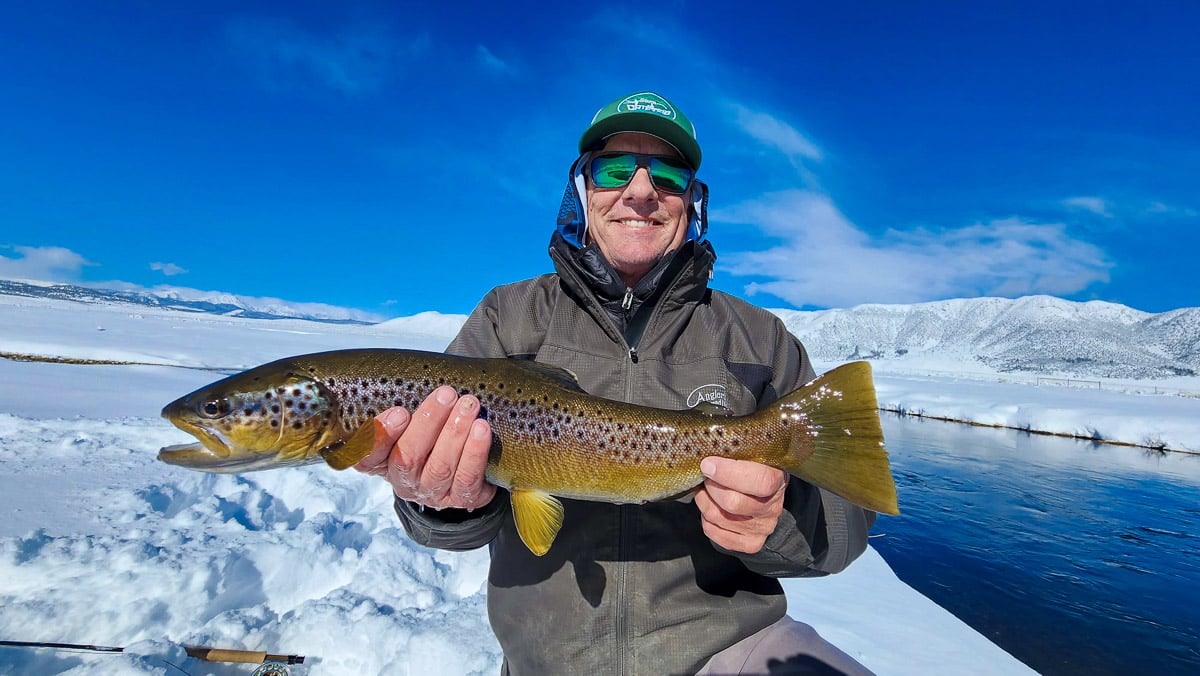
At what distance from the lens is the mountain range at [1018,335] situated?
95.0 meters

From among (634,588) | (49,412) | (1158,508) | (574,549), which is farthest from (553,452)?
(1158,508)

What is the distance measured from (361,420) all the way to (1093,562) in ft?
41.2

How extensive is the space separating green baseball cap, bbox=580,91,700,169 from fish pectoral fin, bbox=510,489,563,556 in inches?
83.9

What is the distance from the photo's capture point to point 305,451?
2434 millimetres

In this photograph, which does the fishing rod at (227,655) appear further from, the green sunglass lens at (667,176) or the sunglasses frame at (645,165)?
the green sunglass lens at (667,176)

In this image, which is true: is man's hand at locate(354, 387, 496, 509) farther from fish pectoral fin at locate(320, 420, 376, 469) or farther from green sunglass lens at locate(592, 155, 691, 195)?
green sunglass lens at locate(592, 155, 691, 195)

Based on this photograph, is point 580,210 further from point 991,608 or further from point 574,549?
point 991,608

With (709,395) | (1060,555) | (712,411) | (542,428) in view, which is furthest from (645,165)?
(1060,555)

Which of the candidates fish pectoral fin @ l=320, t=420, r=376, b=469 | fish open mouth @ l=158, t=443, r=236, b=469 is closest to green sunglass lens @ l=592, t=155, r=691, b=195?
fish pectoral fin @ l=320, t=420, r=376, b=469

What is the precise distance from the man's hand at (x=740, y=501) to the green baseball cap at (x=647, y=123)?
191 cm

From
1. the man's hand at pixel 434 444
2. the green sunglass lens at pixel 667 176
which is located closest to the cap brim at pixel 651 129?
the green sunglass lens at pixel 667 176

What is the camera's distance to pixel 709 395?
293cm

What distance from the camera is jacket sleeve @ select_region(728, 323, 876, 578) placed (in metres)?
2.49

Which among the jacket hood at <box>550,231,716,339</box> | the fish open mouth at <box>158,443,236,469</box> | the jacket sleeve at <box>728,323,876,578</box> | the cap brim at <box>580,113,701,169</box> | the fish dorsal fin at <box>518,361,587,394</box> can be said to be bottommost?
the jacket sleeve at <box>728,323,876,578</box>
